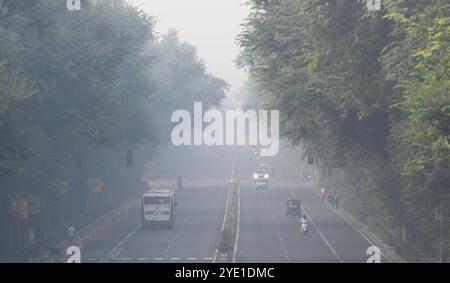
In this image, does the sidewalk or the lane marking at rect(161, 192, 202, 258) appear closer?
the sidewalk

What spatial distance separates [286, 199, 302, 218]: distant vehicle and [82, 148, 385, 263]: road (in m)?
1.42

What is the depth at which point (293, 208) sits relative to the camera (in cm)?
8469

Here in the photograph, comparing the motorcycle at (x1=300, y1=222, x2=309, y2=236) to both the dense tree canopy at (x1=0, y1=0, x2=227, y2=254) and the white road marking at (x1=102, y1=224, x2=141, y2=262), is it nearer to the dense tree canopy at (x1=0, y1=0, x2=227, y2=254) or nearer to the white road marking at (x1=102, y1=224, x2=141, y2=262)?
the white road marking at (x1=102, y1=224, x2=141, y2=262)

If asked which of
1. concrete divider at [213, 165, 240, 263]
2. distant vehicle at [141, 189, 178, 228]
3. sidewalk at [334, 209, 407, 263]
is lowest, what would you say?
sidewalk at [334, 209, 407, 263]

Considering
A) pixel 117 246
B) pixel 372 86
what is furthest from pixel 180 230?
pixel 372 86

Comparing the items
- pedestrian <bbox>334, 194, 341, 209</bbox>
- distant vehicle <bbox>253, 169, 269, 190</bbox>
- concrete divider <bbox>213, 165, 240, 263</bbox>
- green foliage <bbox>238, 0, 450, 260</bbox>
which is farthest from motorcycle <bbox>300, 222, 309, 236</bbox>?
distant vehicle <bbox>253, 169, 269, 190</bbox>

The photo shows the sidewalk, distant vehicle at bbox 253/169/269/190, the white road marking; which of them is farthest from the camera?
distant vehicle at bbox 253/169/269/190

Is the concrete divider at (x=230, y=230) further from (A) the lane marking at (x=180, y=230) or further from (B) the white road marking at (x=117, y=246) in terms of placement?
(B) the white road marking at (x=117, y=246)

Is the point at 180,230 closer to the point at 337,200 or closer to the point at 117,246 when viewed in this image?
the point at 117,246

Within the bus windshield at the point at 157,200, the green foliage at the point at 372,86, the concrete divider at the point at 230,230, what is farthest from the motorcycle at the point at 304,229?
the bus windshield at the point at 157,200

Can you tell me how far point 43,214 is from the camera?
2579 inches

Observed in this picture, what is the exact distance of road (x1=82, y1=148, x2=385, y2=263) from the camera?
52.8m

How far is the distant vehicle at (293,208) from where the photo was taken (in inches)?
3305

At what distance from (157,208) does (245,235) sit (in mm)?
9311
